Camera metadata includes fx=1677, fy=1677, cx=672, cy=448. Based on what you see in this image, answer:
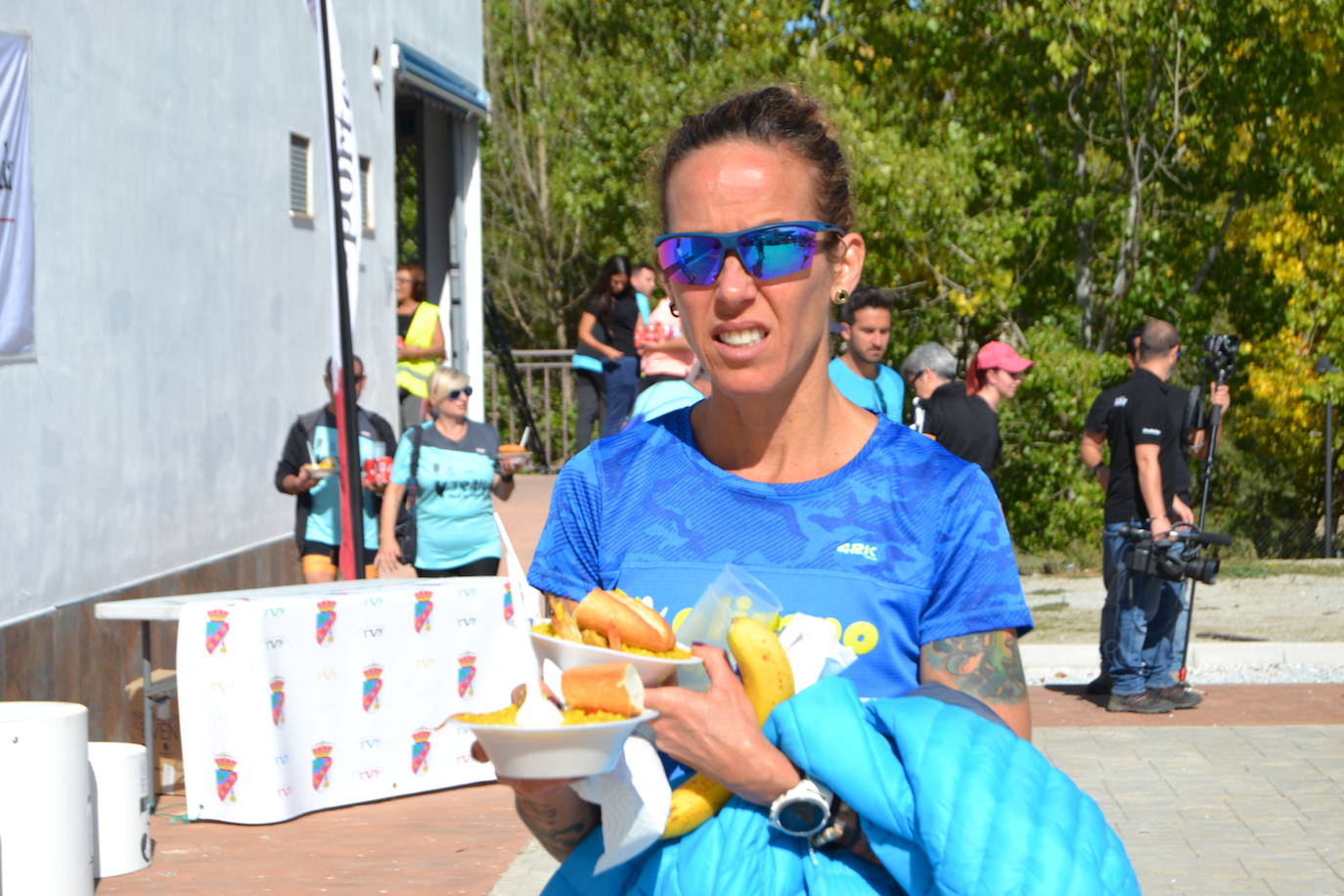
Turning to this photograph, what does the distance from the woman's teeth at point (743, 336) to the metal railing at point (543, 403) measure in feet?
66.6

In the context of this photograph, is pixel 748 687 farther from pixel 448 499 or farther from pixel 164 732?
pixel 448 499

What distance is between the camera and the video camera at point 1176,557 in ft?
30.5

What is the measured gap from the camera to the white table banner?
7418mm

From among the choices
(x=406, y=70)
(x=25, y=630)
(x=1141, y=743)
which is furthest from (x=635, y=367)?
(x=25, y=630)

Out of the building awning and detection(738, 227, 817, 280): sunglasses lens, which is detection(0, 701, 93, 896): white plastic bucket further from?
the building awning

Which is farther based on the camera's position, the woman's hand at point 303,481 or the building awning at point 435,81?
the building awning at point 435,81

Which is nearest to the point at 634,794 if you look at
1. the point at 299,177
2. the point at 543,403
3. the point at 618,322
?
the point at 299,177

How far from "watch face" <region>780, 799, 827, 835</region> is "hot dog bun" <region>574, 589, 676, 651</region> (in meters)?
0.24

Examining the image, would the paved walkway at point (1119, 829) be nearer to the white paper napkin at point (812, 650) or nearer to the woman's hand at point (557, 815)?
the woman's hand at point (557, 815)

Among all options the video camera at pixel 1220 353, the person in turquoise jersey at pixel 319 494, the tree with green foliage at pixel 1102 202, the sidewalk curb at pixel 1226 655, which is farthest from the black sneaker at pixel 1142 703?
the tree with green foliage at pixel 1102 202

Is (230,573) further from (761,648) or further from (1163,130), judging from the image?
(1163,130)

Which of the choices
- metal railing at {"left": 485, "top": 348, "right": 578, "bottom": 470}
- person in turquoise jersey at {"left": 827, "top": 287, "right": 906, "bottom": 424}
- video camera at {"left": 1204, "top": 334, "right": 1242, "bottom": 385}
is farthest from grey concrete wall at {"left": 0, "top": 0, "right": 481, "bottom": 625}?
metal railing at {"left": 485, "top": 348, "right": 578, "bottom": 470}

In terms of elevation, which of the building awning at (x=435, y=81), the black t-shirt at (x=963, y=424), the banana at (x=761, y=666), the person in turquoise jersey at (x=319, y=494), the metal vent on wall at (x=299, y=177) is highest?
the building awning at (x=435, y=81)

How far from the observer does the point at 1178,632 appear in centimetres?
1007
